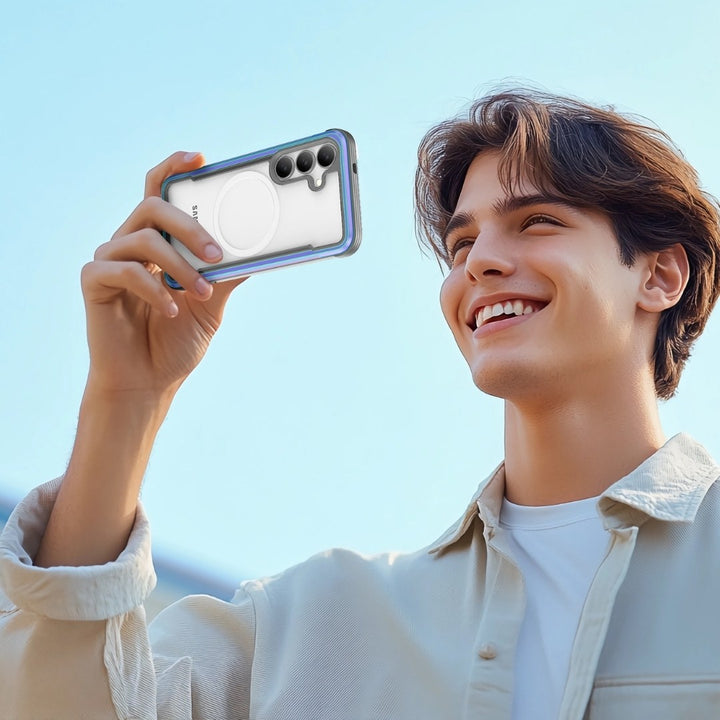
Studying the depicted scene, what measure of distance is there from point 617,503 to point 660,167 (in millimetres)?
1387

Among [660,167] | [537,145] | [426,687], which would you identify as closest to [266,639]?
[426,687]

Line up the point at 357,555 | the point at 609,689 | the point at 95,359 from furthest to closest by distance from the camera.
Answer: the point at 357,555
the point at 95,359
the point at 609,689

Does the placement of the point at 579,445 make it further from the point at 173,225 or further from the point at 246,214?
the point at 173,225

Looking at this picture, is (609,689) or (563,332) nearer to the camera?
(609,689)

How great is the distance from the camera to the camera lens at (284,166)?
238 cm

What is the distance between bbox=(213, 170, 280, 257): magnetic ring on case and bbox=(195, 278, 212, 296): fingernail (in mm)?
107

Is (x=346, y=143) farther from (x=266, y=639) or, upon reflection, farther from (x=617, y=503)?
(x=266, y=639)

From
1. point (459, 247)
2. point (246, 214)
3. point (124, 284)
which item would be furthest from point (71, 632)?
point (459, 247)

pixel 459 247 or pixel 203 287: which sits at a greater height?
pixel 459 247

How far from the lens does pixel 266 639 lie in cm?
271

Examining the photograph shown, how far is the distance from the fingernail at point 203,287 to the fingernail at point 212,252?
0.19 ft

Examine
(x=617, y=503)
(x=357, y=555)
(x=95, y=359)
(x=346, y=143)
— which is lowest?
(x=357, y=555)

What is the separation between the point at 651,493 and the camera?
2.55m

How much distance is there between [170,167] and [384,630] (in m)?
1.42
